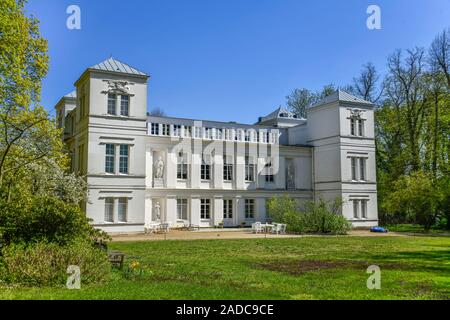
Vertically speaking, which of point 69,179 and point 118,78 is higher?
point 118,78

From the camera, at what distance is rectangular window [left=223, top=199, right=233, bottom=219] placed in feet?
130

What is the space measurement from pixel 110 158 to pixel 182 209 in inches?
309

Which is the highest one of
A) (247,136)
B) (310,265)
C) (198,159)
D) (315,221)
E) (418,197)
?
(247,136)

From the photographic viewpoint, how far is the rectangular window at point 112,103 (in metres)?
32.7

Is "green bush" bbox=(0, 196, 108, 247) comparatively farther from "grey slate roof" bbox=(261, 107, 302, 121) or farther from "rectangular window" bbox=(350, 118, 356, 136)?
"grey slate roof" bbox=(261, 107, 302, 121)

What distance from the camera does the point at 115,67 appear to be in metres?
33.0

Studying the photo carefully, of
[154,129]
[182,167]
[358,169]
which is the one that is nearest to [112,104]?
[154,129]

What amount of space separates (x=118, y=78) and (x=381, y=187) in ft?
95.0

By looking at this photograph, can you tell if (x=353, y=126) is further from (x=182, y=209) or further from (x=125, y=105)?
(x=125, y=105)
